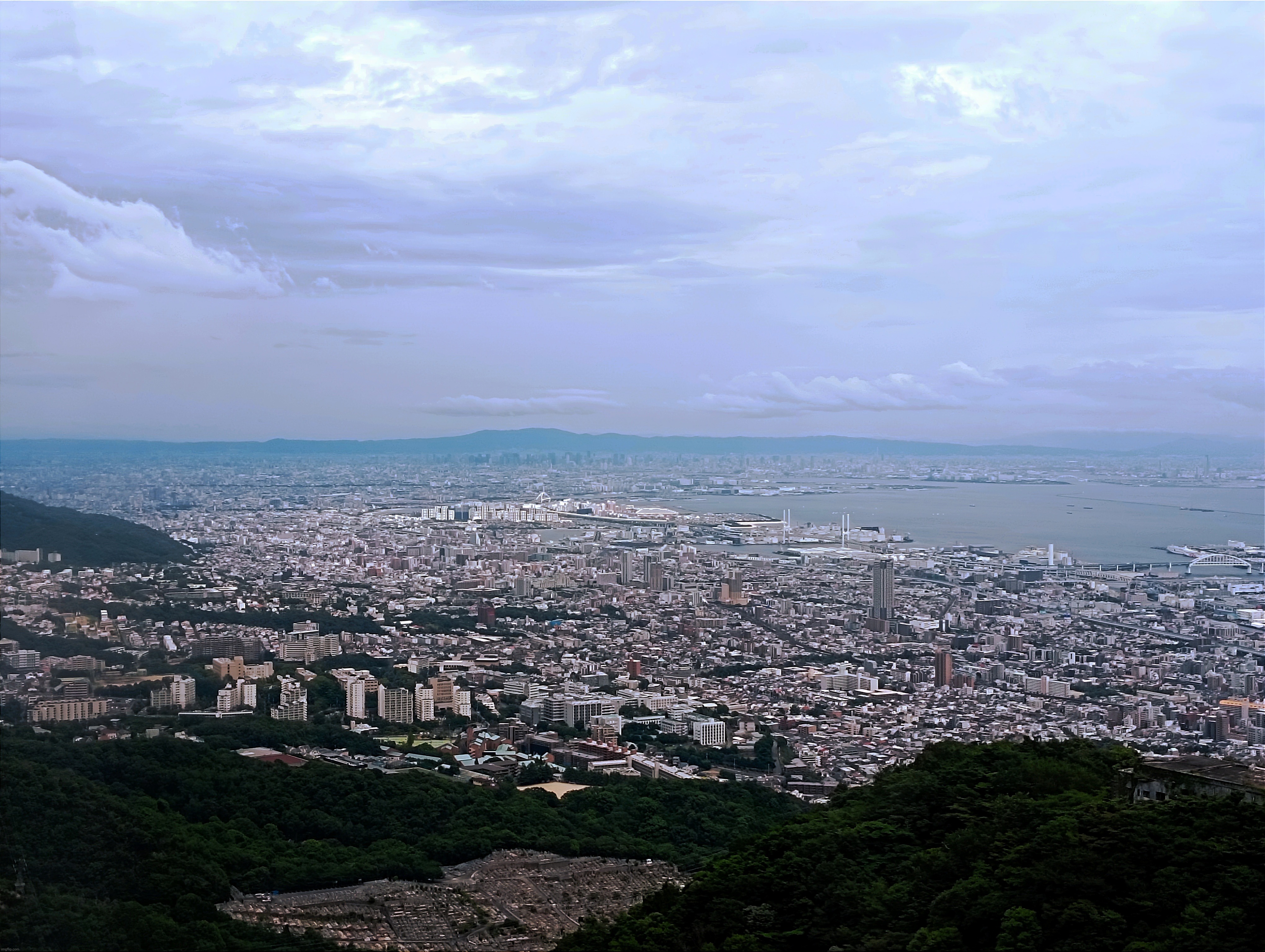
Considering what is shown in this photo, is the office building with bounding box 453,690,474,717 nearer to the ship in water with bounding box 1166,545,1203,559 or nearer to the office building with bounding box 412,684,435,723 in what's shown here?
the office building with bounding box 412,684,435,723

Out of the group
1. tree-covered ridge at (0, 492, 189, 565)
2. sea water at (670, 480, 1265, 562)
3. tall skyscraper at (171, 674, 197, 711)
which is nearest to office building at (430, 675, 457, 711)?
tall skyscraper at (171, 674, 197, 711)

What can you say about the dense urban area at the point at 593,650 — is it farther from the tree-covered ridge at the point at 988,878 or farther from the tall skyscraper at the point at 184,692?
the tree-covered ridge at the point at 988,878

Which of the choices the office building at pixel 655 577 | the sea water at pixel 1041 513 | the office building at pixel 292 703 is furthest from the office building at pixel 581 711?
the sea water at pixel 1041 513

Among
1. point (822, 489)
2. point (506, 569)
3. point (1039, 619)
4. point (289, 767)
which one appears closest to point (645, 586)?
point (506, 569)

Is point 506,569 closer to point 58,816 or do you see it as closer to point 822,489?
point 822,489

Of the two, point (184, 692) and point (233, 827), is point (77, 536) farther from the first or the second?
point (233, 827)

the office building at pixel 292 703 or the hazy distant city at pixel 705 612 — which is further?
the office building at pixel 292 703

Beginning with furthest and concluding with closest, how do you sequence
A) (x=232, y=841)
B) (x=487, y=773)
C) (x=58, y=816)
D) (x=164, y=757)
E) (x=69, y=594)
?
(x=69, y=594), (x=487, y=773), (x=164, y=757), (x=232, y=841), (x=58, y=816)
